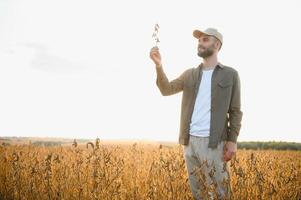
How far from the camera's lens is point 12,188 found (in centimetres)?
507

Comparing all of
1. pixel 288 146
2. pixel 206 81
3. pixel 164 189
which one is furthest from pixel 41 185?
pixel 288 146

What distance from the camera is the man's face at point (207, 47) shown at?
3879 millimetres

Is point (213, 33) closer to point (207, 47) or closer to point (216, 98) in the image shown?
point (207, 47)

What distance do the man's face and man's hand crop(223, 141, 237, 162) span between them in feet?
3.38

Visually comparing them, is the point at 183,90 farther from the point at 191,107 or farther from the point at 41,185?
the point at 41,185

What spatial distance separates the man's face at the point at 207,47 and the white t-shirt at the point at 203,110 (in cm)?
20

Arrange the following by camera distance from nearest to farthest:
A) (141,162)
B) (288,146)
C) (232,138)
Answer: (232,138) → (141,162) → (288,146)


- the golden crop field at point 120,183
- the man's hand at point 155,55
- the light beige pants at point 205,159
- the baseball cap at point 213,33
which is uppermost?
the baseball cap at point 213,33

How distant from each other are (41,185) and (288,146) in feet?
95.9

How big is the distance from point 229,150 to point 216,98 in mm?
575

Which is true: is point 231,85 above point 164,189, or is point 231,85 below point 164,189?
above

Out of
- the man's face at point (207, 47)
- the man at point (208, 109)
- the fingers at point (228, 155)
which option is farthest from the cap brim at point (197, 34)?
the fingers at point (228, 155)

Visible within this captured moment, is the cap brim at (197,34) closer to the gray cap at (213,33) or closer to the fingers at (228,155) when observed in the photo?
the gray cap at (213,33)

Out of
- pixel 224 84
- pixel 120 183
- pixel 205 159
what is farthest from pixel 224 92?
pixel 120 183
